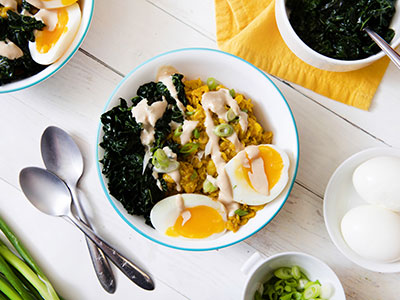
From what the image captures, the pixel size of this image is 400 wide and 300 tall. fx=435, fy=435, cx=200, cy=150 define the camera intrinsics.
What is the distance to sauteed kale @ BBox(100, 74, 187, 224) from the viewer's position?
55.2 inches

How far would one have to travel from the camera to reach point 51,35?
1453mm

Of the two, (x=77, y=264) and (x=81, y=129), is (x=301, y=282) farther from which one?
(x=81, y=129)

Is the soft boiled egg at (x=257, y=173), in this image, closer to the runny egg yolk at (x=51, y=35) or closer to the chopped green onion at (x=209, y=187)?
the chopped green onion at (x=209, y=187)

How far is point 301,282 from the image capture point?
1.52 meters

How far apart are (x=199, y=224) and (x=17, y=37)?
0.87m

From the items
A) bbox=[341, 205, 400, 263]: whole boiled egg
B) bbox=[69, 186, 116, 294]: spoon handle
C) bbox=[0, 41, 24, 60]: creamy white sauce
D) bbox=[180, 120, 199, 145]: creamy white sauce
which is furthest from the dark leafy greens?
bbox=[341, 205, 400, 263]: whole boiled egg

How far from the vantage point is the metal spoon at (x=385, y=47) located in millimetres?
1318

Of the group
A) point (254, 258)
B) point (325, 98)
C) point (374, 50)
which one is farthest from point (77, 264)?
point (374, 50)

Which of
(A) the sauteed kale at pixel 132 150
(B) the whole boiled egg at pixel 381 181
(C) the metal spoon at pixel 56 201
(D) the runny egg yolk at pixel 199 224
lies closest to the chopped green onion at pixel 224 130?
(A) the sauteed kale at pixel 132 150

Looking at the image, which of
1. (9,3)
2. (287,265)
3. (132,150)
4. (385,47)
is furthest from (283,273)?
(9,3)

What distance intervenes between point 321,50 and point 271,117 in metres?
0.27

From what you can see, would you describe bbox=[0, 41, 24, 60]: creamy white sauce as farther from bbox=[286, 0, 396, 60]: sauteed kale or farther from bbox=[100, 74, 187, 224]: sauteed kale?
bbox=[286, 0, 396, 60]: sauteed kale

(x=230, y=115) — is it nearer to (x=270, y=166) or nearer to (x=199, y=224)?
(x=270, y=166)

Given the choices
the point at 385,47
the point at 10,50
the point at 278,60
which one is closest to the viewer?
the point at 385,47
